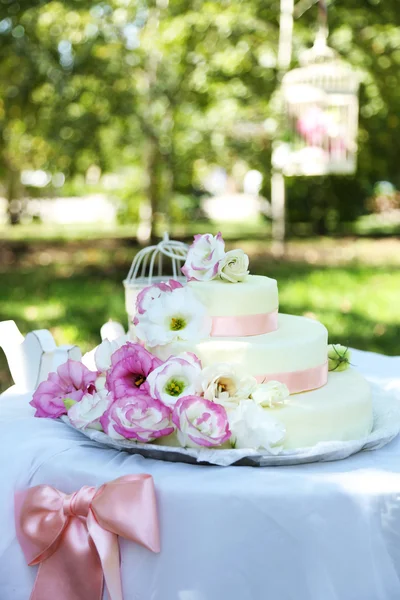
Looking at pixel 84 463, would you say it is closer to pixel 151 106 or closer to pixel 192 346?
pixel 192 346

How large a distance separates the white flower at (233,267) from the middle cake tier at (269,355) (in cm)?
18

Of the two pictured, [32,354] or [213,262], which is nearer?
[213,262]

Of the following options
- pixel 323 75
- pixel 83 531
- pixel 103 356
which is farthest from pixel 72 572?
pixel 323 75

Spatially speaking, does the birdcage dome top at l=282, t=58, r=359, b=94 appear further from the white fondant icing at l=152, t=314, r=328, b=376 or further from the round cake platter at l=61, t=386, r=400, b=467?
the round cake platter at l=61, t=386, r=400, b=467

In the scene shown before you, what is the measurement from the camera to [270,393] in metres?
1.77

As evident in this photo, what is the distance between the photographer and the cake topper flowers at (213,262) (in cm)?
202

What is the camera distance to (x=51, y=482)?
173 centimetres

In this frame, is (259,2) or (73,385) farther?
(259,2)

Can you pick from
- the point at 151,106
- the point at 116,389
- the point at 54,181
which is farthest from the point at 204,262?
the point at 54,181

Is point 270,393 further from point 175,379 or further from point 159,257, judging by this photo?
point 159,257

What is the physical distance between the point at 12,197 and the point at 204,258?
1989 centimetres

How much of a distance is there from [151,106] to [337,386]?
979 centimetres

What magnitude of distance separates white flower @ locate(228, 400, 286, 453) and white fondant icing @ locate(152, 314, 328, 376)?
17cm

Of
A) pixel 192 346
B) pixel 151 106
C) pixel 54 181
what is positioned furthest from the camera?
pixel 54 181
